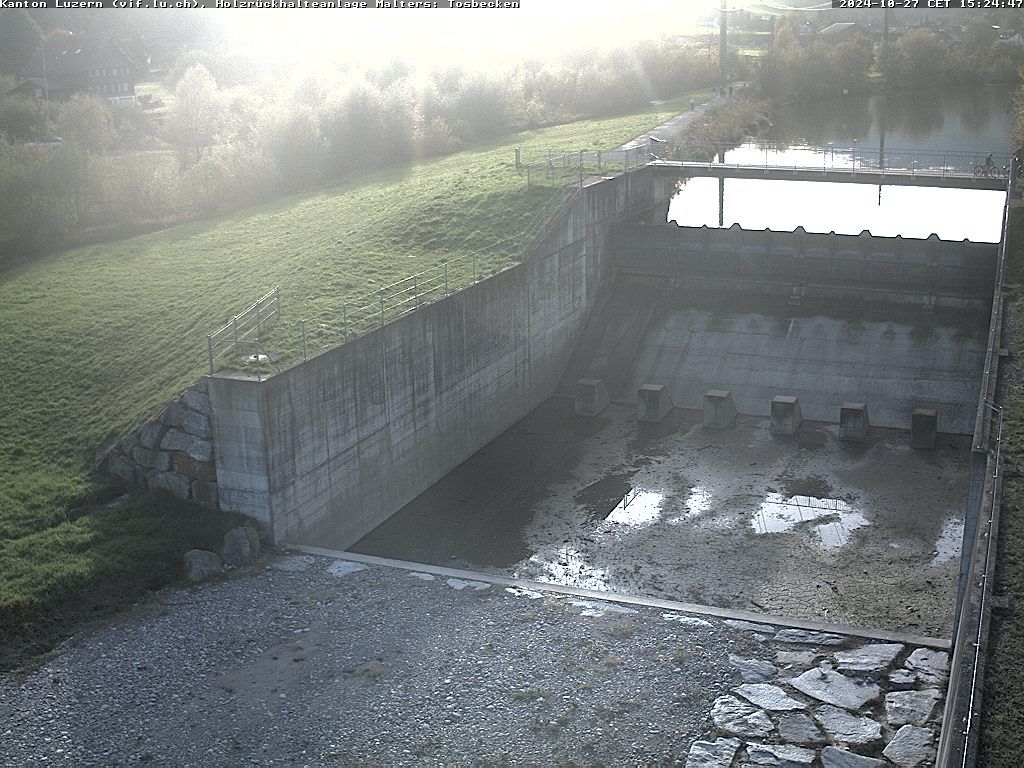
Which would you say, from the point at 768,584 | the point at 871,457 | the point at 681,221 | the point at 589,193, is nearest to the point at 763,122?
the point at 681,221

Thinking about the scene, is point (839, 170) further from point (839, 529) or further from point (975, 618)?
point (975, 618)

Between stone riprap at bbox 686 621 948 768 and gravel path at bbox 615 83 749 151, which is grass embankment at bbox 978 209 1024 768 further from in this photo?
gravel path at bbox 615 83 749 151

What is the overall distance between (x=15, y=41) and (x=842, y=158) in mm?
53735

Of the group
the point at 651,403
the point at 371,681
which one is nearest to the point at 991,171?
the point at 651,403

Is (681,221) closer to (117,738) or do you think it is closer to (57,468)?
(57,468)

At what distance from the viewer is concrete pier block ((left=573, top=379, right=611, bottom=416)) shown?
32125 millimetres

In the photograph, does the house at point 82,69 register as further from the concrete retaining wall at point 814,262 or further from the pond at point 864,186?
the concrete retaining wall at point 814,262

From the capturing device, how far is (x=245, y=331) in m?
25.7

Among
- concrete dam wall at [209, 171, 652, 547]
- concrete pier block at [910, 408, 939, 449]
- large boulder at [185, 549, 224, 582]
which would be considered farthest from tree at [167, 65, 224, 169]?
concrete pier block at [910, 408, 939, 449]

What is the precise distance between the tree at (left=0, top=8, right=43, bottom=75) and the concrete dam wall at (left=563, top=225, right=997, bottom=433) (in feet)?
174

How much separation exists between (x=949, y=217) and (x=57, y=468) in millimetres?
31189

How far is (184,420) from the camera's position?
22.3m

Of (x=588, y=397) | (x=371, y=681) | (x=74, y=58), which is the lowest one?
(x=588, y=397)

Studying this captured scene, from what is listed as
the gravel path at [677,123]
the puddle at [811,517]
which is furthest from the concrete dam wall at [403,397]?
the gravel path at [677,123]
